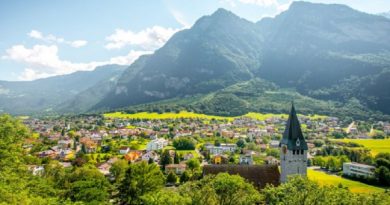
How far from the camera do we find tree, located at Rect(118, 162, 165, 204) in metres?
51.3

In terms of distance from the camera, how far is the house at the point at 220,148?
118031 mm

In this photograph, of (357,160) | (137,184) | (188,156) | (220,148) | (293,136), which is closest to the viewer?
(293,136)

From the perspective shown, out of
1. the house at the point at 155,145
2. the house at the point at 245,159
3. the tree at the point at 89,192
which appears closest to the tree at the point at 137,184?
the tree at the point at 89,192

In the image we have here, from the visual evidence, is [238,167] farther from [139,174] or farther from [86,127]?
[86,127]

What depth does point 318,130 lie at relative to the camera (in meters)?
166

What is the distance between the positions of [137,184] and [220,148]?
70.6 m

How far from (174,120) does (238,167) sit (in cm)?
15062

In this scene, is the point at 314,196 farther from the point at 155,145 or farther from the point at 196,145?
the point at 196,145

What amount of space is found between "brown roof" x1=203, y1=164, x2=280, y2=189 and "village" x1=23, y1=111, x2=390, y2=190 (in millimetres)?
24142

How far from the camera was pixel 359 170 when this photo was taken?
82625 millimetres

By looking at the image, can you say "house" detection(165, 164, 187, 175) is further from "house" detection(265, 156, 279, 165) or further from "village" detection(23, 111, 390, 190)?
"house" detection(265, 156, 279, 165)

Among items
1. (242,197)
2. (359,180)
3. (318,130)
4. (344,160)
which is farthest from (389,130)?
(242,197)

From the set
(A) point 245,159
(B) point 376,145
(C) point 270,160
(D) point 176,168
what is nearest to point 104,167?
(D) point 176,168

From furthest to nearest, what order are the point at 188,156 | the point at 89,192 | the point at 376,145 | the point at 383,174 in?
the point at 376,145 < the point at 188,156 < the point at 383,174 < the point at 89,192
